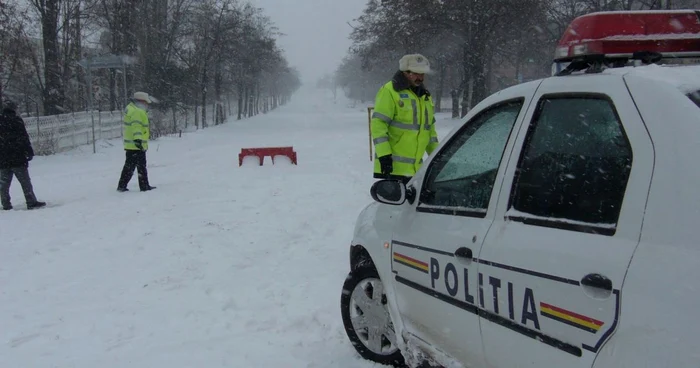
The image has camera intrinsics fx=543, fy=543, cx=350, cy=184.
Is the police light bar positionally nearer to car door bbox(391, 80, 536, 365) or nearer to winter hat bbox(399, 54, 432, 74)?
car door bbox(391, 80, 536, 365)

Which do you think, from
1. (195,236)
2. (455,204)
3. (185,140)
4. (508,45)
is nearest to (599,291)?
(455,204)

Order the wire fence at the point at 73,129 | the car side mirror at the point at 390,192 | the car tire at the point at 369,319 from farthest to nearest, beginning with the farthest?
the wire fence at the point at 73,129
the car tire at the point at 369,319
the car side mirror at the point at 390,192

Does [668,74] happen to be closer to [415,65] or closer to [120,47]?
[415,65]

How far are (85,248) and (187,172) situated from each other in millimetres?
7280

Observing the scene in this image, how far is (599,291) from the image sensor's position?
1.85m

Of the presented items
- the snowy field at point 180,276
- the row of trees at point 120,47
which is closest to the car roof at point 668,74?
the snowy field at point 180,276

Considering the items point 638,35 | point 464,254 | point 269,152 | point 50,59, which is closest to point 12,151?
point 269,152

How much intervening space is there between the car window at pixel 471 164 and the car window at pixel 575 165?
0.20 metres

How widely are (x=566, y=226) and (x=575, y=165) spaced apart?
26 cm

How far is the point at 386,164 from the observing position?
4855 millimetres

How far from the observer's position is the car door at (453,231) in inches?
100

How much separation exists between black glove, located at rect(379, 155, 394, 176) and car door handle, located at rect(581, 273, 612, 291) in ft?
9.90

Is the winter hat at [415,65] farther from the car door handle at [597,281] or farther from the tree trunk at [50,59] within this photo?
the tree trunk at [50,59]

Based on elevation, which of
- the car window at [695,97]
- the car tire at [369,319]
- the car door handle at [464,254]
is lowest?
the car tire at [369,319]
